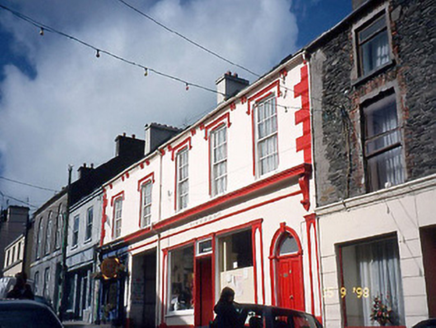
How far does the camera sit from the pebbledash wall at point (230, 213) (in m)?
13.0

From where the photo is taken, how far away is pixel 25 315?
5.80 metres

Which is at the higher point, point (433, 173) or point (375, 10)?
point (375, 10)

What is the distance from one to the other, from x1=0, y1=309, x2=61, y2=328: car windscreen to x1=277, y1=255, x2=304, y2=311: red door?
7.62 metres

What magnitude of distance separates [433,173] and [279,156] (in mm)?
4805

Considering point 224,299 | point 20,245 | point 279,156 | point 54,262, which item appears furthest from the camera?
point 20,245

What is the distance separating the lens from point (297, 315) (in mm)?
8672

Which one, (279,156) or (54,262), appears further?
(54,262)

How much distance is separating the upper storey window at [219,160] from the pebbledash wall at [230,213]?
0.12ft

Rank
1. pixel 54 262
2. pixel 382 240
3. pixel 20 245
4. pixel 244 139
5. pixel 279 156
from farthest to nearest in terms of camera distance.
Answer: pixel 20 245
pixel 54 262
pixel 244 139
pixel 279 156
pixel 382 240

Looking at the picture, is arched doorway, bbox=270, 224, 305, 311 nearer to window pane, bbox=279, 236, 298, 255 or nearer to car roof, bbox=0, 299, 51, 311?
window pane, bbox=279, 236, 298, 255

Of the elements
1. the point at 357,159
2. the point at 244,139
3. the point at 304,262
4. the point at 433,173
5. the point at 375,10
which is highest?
the point at 375,10

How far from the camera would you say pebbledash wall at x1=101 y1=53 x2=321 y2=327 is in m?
13.0

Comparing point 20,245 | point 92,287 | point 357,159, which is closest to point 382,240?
point 357,159

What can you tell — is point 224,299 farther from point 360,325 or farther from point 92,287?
point 92,287
